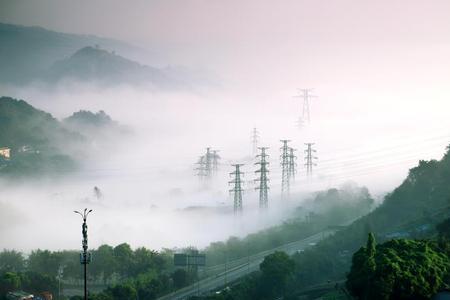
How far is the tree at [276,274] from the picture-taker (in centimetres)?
15125

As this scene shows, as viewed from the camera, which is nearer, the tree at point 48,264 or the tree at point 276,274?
the tree at point 276,274

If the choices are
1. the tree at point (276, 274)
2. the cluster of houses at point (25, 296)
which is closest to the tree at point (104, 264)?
the cluster of houses at point (25, 296)

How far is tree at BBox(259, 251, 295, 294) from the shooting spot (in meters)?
151

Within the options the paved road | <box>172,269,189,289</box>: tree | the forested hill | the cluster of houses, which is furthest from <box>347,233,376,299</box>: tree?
the cluster of houses

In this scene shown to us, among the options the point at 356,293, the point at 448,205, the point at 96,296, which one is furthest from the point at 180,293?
the point at 448,205

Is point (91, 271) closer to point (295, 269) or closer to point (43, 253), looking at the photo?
point (43, 253)

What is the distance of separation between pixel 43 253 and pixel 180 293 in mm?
55828

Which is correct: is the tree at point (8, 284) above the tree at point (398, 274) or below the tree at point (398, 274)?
below

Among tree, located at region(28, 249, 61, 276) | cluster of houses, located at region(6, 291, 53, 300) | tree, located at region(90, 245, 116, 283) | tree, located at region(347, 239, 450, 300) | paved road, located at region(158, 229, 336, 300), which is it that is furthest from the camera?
tree, located at region(28, 249, 61, 276)

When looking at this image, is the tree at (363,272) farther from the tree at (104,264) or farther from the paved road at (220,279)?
the tree at (104,264)

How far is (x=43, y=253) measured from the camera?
198m

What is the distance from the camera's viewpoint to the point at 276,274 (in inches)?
5945

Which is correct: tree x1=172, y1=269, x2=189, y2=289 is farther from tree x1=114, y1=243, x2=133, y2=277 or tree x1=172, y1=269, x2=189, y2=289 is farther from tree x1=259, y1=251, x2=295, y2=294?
tree x1=259, y1=251, x2=295, y2=294

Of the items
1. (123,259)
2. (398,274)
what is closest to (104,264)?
(123,259)
